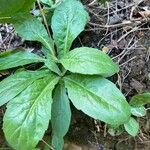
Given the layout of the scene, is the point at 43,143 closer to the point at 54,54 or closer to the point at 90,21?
the point at 54,54

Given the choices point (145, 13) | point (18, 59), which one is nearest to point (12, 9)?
point (18, 59)

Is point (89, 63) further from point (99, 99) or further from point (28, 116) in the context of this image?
point (28, 116)

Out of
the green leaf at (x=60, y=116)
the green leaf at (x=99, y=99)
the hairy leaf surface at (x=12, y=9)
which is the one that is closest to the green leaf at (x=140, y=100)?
the green leaf at (x=99, y=99)

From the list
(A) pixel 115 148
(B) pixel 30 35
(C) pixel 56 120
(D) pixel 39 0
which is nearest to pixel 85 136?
(A) pixel 115 148

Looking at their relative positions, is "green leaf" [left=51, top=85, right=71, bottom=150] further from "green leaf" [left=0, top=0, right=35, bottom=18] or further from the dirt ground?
"green leaf" [left=0, top=0, right=35, bottom=18]

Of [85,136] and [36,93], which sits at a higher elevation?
[36,93]
